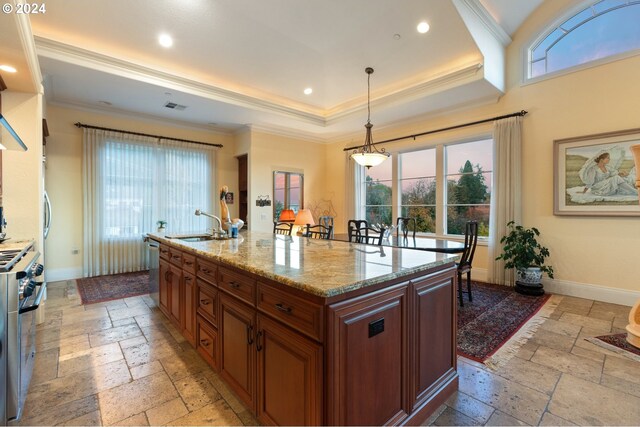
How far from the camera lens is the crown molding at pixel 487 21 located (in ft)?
12.2

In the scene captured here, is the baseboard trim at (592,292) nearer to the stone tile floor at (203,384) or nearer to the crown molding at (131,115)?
the stone tile floor at (203,384)

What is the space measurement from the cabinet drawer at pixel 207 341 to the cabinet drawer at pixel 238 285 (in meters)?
0.41

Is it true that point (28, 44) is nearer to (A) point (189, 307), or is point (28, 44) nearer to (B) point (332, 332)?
(A) point (189, 307)

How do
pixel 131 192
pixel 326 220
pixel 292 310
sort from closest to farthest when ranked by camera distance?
pixel 292 310 < pixel 131 192 < pixel 326 220

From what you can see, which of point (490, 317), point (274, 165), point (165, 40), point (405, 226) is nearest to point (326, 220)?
point (274, 165)

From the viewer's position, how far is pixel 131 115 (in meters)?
5.46

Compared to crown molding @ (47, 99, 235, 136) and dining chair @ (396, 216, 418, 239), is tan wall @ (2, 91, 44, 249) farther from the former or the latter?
dining chair @ (396, 216, 418, 239)

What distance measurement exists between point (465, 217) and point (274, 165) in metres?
3.99

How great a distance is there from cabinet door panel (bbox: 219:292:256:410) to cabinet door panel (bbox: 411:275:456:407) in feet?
2.95

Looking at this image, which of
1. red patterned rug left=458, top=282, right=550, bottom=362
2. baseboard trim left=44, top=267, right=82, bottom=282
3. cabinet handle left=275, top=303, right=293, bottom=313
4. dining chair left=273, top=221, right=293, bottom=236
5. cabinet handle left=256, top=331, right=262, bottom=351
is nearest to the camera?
cabinet handle left=275, top=303, right=293, bottom=313

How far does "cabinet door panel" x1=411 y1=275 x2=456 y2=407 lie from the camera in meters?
1.65

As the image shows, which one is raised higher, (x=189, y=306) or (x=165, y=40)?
(x=165, y=40)

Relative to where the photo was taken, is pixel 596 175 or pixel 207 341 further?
pixel 596 175

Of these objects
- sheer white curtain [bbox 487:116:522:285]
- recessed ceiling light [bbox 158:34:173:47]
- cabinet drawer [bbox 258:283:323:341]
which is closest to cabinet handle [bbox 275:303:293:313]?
cabinet drawer [bbox 258:283:323:341]
